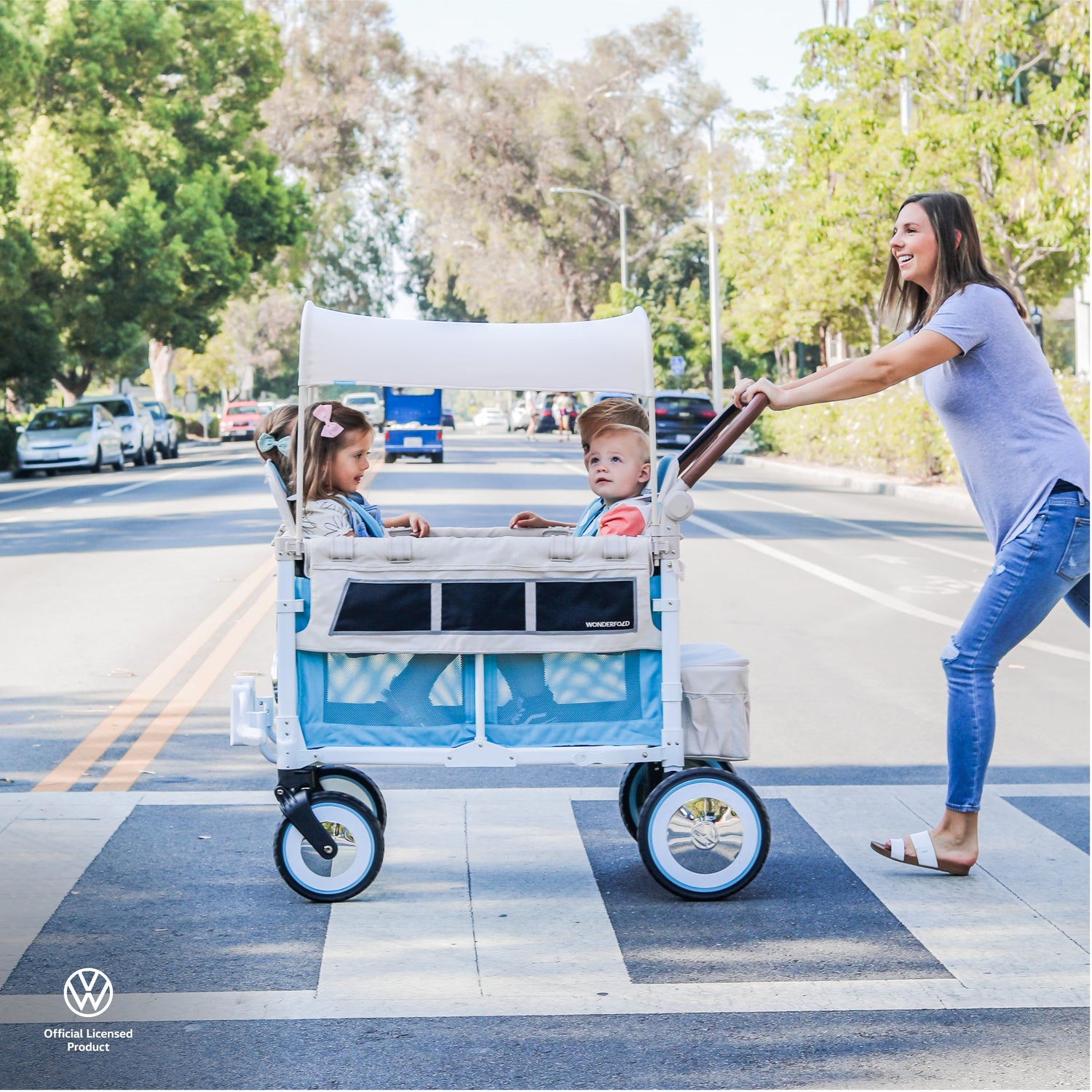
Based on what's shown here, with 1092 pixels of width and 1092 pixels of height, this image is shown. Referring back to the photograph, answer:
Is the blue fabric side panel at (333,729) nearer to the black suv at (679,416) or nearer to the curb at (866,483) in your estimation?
the curb at (866,483)

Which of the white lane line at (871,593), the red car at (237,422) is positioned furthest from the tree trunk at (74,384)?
the white lane line at (871,593)

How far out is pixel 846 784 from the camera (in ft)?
21.9

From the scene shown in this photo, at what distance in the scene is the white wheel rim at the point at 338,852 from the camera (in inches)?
199

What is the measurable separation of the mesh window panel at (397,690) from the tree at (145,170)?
118 ft

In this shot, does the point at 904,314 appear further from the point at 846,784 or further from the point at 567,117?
the point at 567,117

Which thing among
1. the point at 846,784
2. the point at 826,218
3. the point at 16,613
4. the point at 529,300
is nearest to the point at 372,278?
the point at 529,300

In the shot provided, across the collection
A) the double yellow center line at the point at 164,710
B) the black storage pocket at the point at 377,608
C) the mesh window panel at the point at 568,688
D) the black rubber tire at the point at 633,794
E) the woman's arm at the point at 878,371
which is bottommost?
the double yellow center line at the point at 164,710

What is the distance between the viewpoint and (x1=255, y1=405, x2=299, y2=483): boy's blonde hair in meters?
5.37

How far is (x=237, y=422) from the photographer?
210ft

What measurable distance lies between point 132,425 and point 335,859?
34752mm

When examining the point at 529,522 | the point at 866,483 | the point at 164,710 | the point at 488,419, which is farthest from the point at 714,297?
the point at 488,419

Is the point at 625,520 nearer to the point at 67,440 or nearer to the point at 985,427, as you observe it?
the point at 985,427

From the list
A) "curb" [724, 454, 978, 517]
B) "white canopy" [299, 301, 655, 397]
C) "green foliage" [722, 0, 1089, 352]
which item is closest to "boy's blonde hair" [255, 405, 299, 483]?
"white canopy" [299, 301, 655, 397]

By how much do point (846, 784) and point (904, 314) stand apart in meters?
2.21
